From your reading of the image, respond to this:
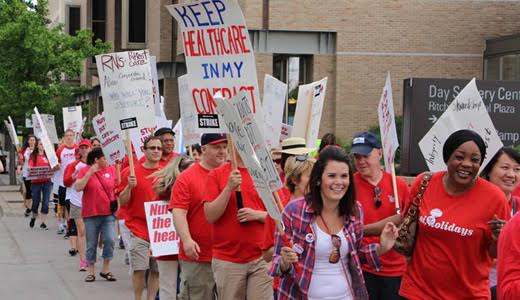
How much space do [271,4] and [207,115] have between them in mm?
22186

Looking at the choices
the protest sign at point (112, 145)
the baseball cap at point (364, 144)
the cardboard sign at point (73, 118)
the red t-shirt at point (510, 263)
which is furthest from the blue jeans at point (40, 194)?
the red t-shirt at point (510, 263)

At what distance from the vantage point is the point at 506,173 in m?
6.39

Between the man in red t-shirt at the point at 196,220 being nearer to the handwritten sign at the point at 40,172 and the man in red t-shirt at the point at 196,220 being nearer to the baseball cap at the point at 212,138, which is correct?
the baseball cap at the point at 212,138

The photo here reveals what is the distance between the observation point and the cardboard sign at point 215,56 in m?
6.99

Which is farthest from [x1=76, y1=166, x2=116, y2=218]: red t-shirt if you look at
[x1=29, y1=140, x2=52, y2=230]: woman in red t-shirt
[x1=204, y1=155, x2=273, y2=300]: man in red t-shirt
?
[x1=29, y1=140, x2=52, y2=230]: woman in red t-shirt

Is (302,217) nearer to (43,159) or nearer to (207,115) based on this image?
(207,115)

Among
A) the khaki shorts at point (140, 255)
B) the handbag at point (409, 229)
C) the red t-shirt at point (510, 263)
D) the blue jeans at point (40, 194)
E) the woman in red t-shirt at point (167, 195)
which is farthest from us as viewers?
the blue jeans at point (40, 194)

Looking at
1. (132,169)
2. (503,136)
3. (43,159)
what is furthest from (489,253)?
(43,159)

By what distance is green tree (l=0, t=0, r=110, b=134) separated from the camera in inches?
1375

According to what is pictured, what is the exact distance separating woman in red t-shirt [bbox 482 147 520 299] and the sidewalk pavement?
6087 mm

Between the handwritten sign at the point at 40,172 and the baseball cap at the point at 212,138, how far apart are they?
13.2 meters

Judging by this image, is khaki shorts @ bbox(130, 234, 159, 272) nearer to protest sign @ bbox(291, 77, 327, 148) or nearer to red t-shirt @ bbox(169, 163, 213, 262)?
protest sign @ bbox(291, 77, 327, 148)

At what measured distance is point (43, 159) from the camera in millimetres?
20266

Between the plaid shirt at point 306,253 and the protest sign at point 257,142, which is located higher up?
the protest sign at point 257,142
